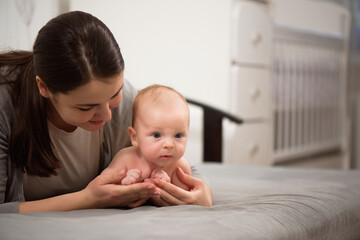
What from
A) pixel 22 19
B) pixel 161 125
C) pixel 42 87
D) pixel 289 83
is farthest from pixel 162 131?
pixel 289 83

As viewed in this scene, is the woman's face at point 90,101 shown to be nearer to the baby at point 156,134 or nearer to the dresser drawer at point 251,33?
the baby at point 156,134

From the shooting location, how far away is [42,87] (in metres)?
0.80

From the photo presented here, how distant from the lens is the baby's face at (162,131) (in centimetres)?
88

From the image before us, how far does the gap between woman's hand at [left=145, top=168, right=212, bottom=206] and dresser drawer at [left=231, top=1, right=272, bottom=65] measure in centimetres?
117

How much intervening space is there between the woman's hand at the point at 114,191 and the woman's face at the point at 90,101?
115 millimetres

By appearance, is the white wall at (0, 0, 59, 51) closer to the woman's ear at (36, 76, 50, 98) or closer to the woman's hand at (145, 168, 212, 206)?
the woman's ear at (36, 76, 50, 98)

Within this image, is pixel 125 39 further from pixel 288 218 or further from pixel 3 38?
pixel 288 218

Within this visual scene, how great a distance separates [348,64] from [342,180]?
2061 mm

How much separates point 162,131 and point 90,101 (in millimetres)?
169

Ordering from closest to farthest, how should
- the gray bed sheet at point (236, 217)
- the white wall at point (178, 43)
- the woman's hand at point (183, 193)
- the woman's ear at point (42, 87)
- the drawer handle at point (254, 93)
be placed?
the gray bed sheet at point (236, 217)
the woman's ear at point (42, 87)
the woman's hand at point (183, 193)
the white wall at point (178, 43)
the drawer handle at point (254, 93)

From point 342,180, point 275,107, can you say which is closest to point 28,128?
point 342,180

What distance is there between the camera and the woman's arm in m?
0.86

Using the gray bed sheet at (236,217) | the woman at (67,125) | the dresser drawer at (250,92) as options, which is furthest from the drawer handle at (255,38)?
the woman at (67,125)

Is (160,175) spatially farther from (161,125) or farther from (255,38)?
(255,38)
